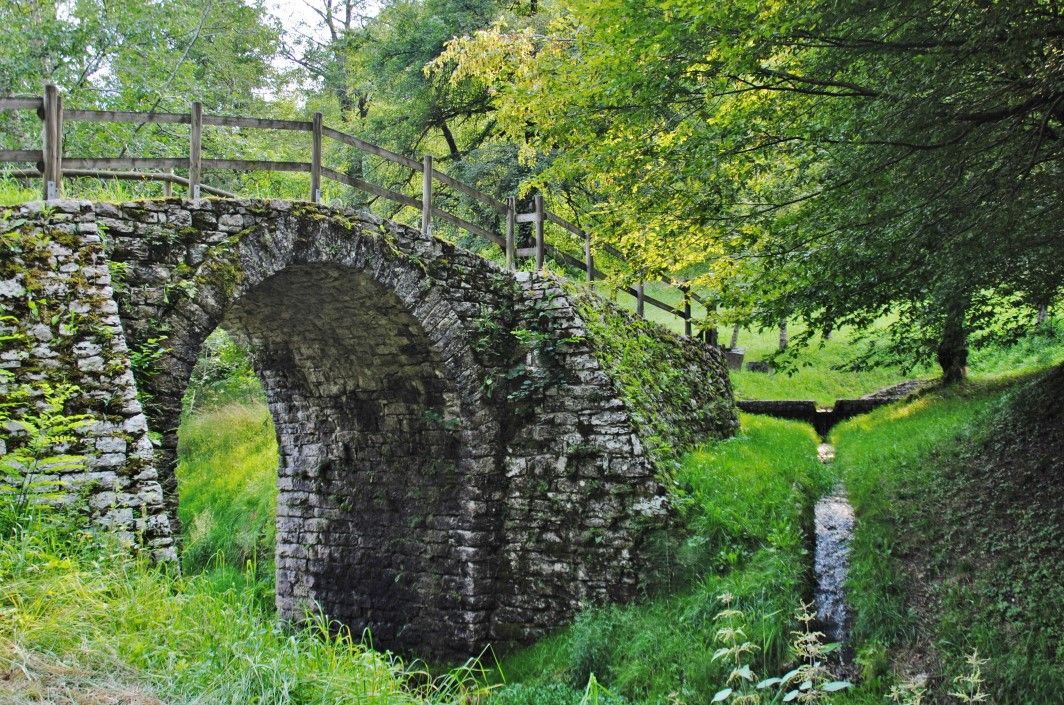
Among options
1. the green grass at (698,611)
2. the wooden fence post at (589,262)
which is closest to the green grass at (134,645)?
the green grass at (698,611)

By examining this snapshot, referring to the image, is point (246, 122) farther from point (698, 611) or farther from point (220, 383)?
point (220, 383)

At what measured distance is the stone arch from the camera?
29.6 ft

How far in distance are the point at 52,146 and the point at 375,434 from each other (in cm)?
509

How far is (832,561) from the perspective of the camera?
28.8 feet

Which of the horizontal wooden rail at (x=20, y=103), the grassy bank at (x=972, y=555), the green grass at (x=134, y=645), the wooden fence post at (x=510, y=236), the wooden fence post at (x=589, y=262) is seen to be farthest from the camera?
the wooden fence post at (x=589, y=262)

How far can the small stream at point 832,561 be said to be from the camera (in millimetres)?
7582

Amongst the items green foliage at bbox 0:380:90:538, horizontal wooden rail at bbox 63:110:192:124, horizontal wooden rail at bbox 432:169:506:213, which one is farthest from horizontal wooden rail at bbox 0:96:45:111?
horizontal wooden rail at bbox 432:169:506:213

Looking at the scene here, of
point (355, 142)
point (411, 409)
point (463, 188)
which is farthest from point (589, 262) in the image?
point (355, 142)

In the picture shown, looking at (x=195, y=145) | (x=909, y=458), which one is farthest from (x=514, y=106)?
(x=909, y=458)

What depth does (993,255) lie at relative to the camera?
6.98 m

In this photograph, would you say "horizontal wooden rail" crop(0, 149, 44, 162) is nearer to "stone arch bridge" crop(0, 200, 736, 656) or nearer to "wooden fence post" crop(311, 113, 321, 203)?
"stone arch bridge" crop(0, 200, 736, 656)

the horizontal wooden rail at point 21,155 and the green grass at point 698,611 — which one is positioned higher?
the horizontal wooden rail at point 21,155

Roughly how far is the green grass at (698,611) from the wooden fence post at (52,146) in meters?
5.81

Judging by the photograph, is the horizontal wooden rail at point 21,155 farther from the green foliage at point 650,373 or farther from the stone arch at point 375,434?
the green foliage at point 650,373
